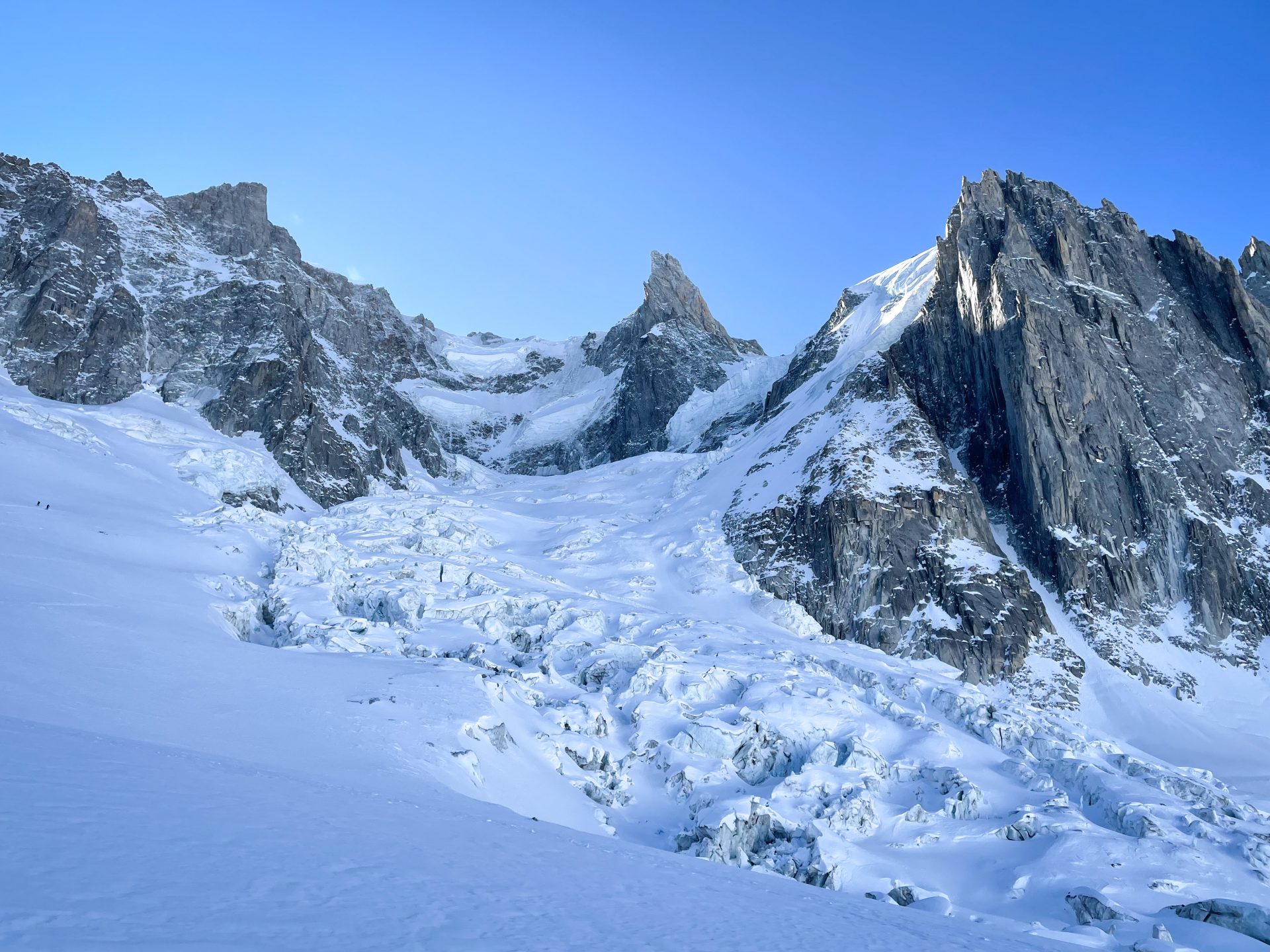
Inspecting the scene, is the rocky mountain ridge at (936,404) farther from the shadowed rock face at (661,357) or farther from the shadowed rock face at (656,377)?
the shadowed rock face at (661,357)

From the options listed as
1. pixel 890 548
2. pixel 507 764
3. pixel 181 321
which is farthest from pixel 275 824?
pixel 181 321

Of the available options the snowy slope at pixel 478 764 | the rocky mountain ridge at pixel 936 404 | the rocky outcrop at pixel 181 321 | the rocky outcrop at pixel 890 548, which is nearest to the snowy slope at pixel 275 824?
the snowy slope at pixel 478 764

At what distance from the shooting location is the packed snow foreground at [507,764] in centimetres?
770

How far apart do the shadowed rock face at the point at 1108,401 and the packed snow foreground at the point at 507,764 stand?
27.4 ft

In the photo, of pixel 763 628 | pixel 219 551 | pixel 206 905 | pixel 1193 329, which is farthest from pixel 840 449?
pixel 206 905

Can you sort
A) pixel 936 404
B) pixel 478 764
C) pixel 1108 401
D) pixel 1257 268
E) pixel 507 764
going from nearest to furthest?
pixel 478 764 → pixel 507 764 → pixel 1108 401 → pixel 936 404 → pixel 1257 268

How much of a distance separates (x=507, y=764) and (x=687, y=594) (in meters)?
39.6

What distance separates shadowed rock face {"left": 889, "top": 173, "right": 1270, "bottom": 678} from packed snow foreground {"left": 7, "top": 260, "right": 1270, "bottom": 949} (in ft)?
27.4

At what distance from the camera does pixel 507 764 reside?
22.5m

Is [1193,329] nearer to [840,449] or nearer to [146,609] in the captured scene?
[840,449]

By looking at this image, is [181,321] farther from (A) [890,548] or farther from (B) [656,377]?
(A) [890,548]

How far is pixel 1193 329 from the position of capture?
77.1m

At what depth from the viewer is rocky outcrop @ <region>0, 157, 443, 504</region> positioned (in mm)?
84750

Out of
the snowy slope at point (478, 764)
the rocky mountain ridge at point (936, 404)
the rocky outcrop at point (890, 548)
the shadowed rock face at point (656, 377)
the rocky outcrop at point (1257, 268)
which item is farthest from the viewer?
the shadowed rock face at point (656, 377)
